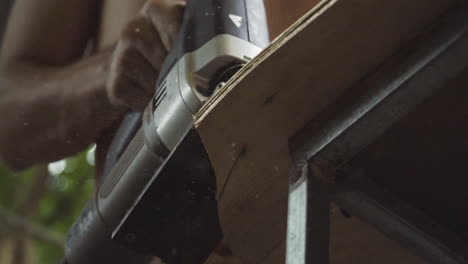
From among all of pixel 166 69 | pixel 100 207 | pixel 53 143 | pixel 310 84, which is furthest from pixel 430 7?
pixel 53 143

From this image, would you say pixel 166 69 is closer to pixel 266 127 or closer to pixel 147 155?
pixel 147 155

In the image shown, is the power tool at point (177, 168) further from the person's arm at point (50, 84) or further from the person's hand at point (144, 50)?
the person's arm at point (50, 84)

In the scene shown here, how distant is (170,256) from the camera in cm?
75

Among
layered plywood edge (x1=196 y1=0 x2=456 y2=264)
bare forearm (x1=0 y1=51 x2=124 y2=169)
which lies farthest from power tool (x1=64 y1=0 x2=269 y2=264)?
bare forearm (x1=0 y1=51 x2=124 y2=169)

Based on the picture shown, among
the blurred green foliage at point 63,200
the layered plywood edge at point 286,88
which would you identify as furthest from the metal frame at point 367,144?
the blurred green foliage at point 63,200

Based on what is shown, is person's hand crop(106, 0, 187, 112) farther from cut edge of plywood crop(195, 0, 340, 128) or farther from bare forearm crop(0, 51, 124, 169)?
cut edge of plywood crop(195, 0, 340, 128)

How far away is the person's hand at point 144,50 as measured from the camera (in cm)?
97

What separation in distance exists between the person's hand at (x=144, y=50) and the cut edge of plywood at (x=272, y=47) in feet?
1.20

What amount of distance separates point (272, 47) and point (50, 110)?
0.91m

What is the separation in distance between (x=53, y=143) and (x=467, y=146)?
929mm

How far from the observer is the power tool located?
0.74m

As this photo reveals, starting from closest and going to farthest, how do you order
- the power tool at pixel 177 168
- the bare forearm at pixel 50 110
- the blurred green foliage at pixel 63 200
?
1. the power tool at pixel 177 168
2. the bare forearm at pixel 50 110
3. the blurred green foliage at pixel 63 200

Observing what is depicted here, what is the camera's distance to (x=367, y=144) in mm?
603

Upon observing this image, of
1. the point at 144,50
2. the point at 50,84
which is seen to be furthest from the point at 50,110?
the point at 144,50
